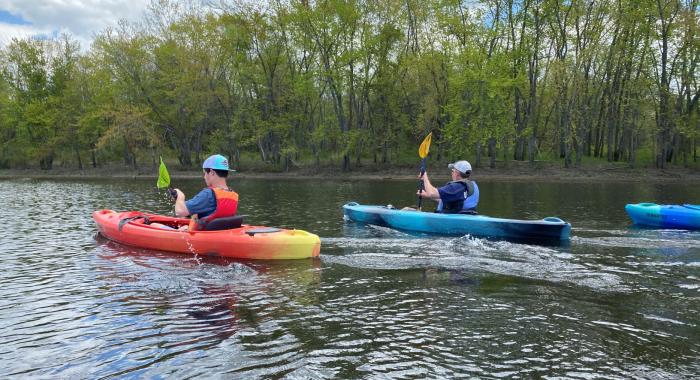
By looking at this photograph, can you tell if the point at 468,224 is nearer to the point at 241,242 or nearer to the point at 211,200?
the point at 241,242

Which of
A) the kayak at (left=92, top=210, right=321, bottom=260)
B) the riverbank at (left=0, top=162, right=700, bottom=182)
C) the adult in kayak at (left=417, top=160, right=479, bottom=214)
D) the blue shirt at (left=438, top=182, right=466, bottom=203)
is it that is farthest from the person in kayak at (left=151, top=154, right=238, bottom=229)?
the riverbank at (left=0, top=162, right=700, bottom=182)

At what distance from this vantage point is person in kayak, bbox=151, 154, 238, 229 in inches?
348

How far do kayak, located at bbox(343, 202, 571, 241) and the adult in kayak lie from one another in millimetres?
374

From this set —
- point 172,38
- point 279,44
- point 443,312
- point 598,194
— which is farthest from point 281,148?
point 443,312

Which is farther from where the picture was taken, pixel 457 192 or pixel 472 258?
pixel 457 192

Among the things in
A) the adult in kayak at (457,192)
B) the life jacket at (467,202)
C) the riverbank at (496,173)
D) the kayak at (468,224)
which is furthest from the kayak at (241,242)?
the riverbank at (496,173)

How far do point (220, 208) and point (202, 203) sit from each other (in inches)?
15.0

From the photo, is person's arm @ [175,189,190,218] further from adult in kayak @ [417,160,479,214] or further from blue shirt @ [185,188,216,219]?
adult in kayak @ [417,160,479,214]

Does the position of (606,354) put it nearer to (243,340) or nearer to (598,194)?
(243,340)

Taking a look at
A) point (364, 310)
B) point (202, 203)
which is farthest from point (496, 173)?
point (364, 310)

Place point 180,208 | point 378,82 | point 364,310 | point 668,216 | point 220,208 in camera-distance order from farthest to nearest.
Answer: point 378,82 < point 668,216 < point 220,208 < point 180,208 < point 364,310

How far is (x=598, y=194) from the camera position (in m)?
22.2

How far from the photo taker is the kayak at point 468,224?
10664 mm

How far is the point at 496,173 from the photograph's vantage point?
113 feet
